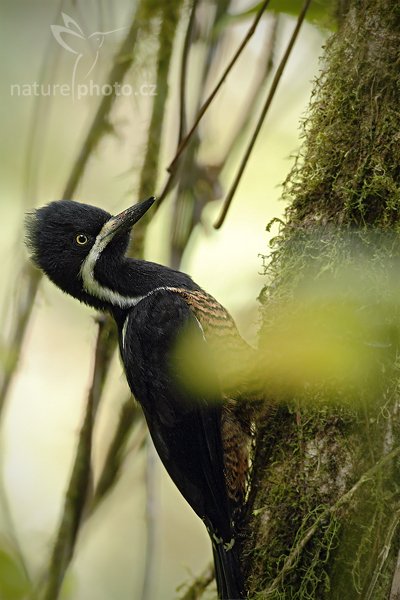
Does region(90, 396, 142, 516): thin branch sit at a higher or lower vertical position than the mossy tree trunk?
lower

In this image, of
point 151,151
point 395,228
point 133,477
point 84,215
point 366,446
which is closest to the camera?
point 366,446

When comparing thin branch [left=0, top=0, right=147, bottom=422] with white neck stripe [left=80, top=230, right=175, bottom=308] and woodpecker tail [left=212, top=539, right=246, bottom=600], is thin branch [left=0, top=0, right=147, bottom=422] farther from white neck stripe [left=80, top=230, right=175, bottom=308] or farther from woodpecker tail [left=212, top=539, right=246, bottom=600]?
woodpecker tail [left=212, top=539, right=246, bottom=600]

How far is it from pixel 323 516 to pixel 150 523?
3.79ft

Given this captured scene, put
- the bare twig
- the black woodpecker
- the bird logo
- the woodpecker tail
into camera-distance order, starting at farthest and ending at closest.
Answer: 1. the bird logo
2. the black woodpecker
3. the woodpecker tail
4. the bare twig

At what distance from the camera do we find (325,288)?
161cm

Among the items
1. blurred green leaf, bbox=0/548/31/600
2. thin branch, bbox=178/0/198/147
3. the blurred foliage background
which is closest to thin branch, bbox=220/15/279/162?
the blurred foliage background

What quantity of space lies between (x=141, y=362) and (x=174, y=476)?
0.43 m

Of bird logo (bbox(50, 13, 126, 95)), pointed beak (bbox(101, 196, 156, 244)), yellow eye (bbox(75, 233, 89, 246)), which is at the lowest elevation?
yellow eye (bbox(75, 233, 89, 246))

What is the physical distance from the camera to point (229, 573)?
92.4 inches

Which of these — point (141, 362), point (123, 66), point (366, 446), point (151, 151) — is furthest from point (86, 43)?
point (366, 446)

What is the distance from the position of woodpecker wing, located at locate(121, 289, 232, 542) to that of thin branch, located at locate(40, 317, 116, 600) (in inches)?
11.8

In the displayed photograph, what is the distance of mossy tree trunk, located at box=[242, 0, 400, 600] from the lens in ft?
5.97

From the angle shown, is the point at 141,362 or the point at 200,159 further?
the point at 200,159

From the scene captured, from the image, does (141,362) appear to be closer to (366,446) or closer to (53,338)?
(366,446)
